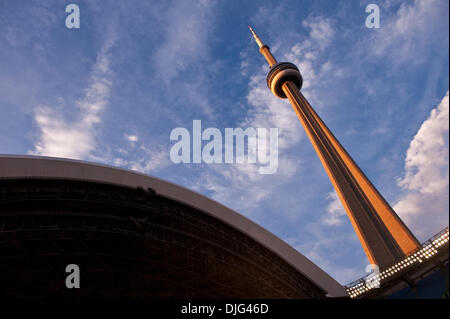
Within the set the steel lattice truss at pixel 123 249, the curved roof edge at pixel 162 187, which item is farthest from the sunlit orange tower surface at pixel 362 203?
the steel lattice truss at pixel 123 249

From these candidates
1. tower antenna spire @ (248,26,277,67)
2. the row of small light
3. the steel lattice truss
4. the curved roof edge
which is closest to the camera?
the row of small light

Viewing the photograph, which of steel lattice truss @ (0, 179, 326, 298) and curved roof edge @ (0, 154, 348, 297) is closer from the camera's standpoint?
curved roof edge @ (0, 154, 348, 297)

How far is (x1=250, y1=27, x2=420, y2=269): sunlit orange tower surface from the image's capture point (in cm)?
2469

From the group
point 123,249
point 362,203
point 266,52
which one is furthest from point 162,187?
point 266,52

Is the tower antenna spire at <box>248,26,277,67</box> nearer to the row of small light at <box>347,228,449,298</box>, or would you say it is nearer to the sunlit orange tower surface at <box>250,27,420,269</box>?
the sunlit orange tower surface at <box>250,27,420,269</box>

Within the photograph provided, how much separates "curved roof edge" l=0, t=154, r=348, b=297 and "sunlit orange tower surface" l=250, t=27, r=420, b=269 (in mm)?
5737

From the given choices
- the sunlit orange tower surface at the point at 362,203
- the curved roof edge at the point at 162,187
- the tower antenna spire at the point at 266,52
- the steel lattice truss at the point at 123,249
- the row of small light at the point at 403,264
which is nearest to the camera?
the row of small light at the point at 403,264

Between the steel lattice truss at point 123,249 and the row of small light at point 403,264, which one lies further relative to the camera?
the steel lattice truss at point 123,249

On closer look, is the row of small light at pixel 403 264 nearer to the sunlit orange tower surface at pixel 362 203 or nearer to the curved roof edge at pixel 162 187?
the sunlit orange tower surface at pixel 362 203

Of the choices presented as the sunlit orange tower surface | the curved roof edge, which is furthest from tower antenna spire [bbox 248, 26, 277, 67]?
the curved roof edge

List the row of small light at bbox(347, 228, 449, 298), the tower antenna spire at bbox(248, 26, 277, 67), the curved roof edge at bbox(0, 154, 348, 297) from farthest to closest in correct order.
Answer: the tower antenna spire at bbox(248, 26, 277, 67), the curved roof edge at bbox(0, 154, 348, 297), the row of small light at bbox(347, 228, 449, 298)

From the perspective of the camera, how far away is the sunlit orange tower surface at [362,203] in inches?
972

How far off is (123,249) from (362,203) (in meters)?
23.9

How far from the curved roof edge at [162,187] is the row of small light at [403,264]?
14.6 feet
